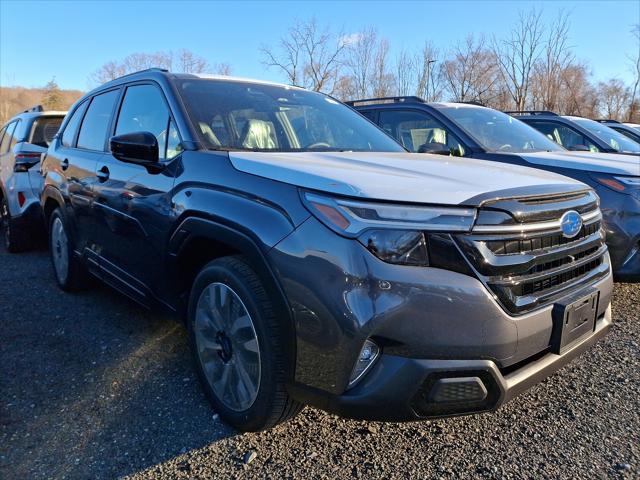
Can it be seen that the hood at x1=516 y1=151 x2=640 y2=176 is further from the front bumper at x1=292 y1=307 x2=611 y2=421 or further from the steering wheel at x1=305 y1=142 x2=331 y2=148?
the front bumper at x1=292 y1=307 x2=611 y2=421

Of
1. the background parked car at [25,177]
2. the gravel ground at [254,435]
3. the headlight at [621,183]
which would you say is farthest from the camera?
the background parked car at [25,177]

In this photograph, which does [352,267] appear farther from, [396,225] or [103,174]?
[103,174]

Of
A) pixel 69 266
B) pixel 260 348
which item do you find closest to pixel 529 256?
pixel 260 348

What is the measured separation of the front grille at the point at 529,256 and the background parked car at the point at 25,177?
5.62 m

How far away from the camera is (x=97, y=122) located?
394cm

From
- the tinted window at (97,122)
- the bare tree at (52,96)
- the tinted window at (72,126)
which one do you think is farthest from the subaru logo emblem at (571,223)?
the bare tree at (52,96)

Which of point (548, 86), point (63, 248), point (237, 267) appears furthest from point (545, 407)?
point (548, 86)

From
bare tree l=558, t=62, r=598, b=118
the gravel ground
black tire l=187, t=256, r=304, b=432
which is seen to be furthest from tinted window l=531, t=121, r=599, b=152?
bare tree l=558, t=62, r=598, b=118

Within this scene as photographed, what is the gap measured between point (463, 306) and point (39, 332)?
3.16m

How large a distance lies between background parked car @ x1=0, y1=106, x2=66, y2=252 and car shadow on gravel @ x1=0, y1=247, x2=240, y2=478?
2333 mm

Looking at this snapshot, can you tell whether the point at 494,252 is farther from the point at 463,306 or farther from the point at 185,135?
the point at 185,135

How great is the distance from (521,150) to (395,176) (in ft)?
11.5

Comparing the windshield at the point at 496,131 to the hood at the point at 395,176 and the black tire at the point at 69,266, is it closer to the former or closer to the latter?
the hood at the point at 395,176

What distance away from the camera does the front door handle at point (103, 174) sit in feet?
10.9
